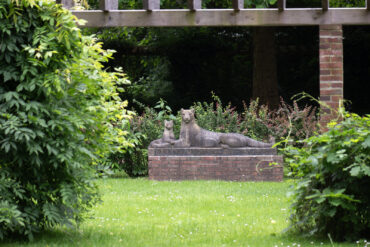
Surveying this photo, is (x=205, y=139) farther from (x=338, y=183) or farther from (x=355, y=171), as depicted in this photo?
(x=355, y=171)

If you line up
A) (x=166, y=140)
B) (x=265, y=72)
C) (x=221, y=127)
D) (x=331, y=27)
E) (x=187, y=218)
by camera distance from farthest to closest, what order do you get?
(x=265, y=72) → (x=221, y=127) → (x=166, y=140) → (x=331, y=27) → (x=187, y=218)

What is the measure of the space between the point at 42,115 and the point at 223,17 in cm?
491

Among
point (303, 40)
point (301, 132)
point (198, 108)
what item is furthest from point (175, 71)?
point (301, 132)

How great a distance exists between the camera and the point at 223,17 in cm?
1004

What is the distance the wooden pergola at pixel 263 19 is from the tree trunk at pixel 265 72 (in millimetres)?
6430

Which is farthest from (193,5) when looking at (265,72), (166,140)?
(265,72)

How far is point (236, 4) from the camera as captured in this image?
9898mm

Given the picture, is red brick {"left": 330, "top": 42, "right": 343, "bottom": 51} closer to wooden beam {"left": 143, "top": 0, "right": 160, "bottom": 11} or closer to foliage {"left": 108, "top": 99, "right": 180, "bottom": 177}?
wooden beam {"left": 143, "top": 0, "right": 160, "bottom": 11}

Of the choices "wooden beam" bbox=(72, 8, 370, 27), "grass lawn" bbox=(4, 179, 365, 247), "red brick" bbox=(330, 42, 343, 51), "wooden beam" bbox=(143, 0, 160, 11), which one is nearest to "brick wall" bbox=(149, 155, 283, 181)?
"grass lawn" bbox=(4, 179, 365, 247)

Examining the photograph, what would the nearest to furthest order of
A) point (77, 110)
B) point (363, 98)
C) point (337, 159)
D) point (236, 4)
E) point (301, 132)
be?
point (337, 159) < point (77, 110) < point (236, 4) < point (301, 132) < point (363, 98)

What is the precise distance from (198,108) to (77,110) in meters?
8.22

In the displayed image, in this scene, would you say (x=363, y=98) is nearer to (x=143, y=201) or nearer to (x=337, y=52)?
(x=337, y=52)

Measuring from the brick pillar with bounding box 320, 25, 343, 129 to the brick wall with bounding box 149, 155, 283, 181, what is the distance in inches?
78.8

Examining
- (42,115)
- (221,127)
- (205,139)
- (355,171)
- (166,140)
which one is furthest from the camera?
(221,127)
